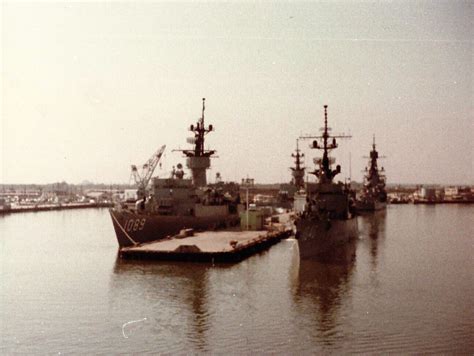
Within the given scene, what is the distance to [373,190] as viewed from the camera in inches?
4006

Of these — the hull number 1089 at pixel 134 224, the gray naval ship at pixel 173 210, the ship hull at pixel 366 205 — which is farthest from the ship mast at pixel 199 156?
the ship hull at pixel 366 205

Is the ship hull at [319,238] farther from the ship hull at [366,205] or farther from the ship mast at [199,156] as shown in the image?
the ship hull at [366,205]

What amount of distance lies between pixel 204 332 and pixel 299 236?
16.1 meters

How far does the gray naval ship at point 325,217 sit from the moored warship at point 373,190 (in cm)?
4887

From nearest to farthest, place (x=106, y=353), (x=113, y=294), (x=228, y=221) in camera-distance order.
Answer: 1. (x=106, y=353)
2. (x=113, y=294)
3. (x=228, y=221)

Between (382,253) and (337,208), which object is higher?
(337,208)

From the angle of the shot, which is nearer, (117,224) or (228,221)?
(117,224)

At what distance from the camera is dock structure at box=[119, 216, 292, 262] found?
33.3m

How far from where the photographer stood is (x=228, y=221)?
1923 inches

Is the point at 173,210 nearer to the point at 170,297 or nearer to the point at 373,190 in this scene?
the point at 170,297

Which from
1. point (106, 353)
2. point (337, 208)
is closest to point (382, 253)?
point (337, 208)

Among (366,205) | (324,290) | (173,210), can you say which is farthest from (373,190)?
(324,290)

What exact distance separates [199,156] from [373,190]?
5860 cm

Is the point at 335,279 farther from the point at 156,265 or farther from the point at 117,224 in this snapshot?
the point at 117,224
